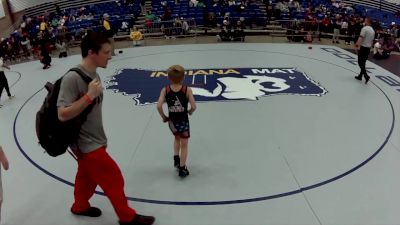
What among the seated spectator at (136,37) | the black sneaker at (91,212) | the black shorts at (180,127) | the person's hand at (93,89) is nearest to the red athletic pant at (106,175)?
the black sneaker at (91,212)

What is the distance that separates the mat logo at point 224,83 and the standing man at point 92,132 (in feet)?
13.3

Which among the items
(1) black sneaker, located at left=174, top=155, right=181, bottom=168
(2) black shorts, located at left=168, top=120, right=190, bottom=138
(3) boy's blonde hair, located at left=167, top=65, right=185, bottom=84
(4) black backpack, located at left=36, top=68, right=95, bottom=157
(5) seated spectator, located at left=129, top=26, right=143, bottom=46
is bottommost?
(1) black sneaker, located at left=174, top=155, right=181, bottom=168

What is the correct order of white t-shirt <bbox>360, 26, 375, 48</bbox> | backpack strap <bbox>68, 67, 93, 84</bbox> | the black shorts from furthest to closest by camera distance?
white t-shirt <bbox>360, 26, 375, 48</bbox>
the black shorts
backpack strap <bbox>68, 67, 93, 84</bbox>

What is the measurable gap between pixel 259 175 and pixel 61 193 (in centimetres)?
259

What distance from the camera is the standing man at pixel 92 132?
2822 millimetres

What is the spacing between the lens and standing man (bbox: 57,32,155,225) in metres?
2.82

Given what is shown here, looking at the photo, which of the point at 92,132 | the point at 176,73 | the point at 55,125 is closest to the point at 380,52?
the point at 176,73

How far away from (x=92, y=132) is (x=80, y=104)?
48cm

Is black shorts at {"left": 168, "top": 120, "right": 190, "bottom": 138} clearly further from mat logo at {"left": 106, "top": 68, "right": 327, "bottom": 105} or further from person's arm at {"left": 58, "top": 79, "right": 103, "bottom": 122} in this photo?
mat logo at {"left": 106, "top": 68, "right": 327, "bottom": 105}

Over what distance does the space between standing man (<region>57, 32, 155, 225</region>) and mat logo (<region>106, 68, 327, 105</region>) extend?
4044 millimetres

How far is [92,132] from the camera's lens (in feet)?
10.4

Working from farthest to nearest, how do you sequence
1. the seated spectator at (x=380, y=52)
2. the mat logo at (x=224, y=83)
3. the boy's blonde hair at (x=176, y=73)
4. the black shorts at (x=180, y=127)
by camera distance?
1. the seated spectator at (x=380, y=52)
2. the mat logo at (x=224, y=83)
3. the black shorts at (x=180, y=127)
4. the boy's blonde hair at (x=176, y=73)

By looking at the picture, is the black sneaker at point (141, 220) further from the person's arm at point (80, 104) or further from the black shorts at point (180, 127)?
the person's arm at point (80, 104)

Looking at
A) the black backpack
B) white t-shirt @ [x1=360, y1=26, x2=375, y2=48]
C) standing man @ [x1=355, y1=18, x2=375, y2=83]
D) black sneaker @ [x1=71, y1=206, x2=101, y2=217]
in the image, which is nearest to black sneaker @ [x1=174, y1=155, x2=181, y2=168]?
black sneaker @ [x1=71, y1=206, x2=101, y2=217]
